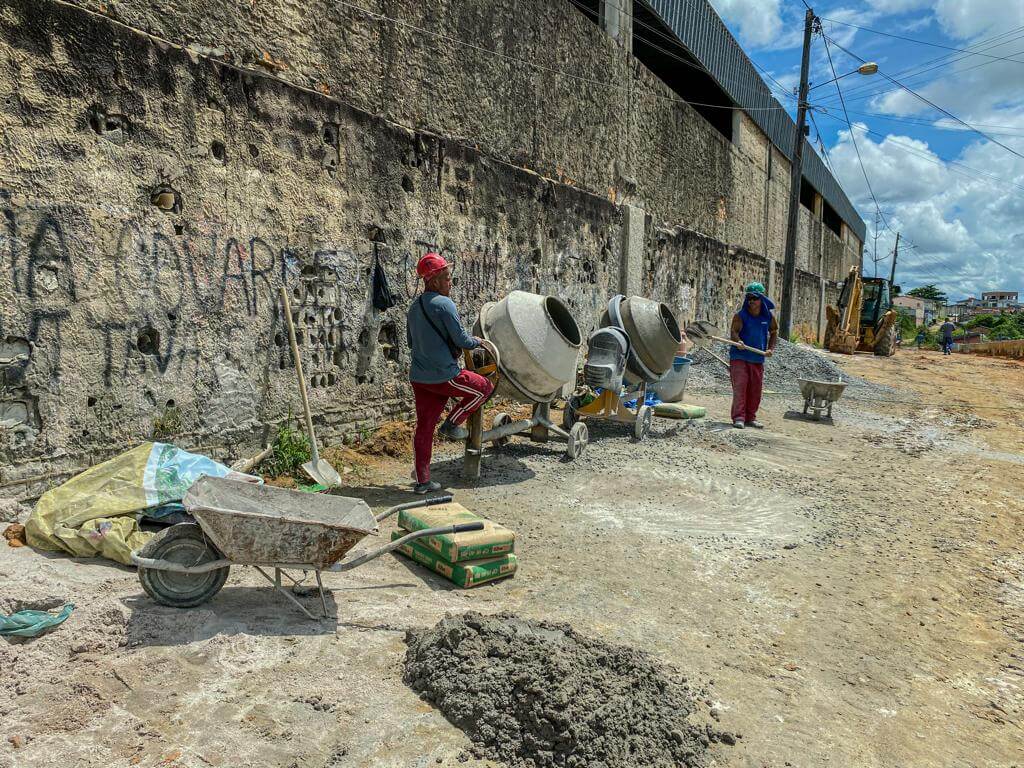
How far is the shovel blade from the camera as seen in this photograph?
4.89 metres

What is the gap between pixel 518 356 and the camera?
5449 mm

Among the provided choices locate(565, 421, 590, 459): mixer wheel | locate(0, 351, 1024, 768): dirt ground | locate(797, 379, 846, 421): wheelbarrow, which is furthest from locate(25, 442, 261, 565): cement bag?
locate(797, 379, 846, 421): wheelbarrow

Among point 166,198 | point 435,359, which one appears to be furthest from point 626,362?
point 166,198

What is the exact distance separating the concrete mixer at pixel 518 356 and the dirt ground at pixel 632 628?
1.40ft

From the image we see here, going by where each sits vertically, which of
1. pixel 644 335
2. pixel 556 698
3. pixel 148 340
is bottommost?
pixel 556 698

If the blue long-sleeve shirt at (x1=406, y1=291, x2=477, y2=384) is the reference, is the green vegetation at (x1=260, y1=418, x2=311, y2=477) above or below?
below

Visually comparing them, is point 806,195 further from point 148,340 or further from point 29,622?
point 29,622

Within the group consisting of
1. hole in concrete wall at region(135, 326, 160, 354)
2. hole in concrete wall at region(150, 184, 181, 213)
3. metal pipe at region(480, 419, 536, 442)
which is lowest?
metal pipe at region(480, 419, 536, 442)

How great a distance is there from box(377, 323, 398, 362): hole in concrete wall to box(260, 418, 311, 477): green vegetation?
128cm

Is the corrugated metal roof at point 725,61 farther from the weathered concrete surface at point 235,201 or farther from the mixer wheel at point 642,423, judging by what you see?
the mixer wheel at point 642,423

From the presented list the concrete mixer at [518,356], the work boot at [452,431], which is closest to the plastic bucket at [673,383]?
the concrete mixer at [518,356]

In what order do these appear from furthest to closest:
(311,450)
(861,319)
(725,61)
Answer: (861,319)
(725,61)
(311,450)

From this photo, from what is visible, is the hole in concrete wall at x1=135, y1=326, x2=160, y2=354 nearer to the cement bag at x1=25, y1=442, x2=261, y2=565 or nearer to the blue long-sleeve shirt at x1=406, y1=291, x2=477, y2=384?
the cement bag at x1=25, y1=442, x2=261, y2=565

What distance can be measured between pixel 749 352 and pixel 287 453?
5.51 metres
